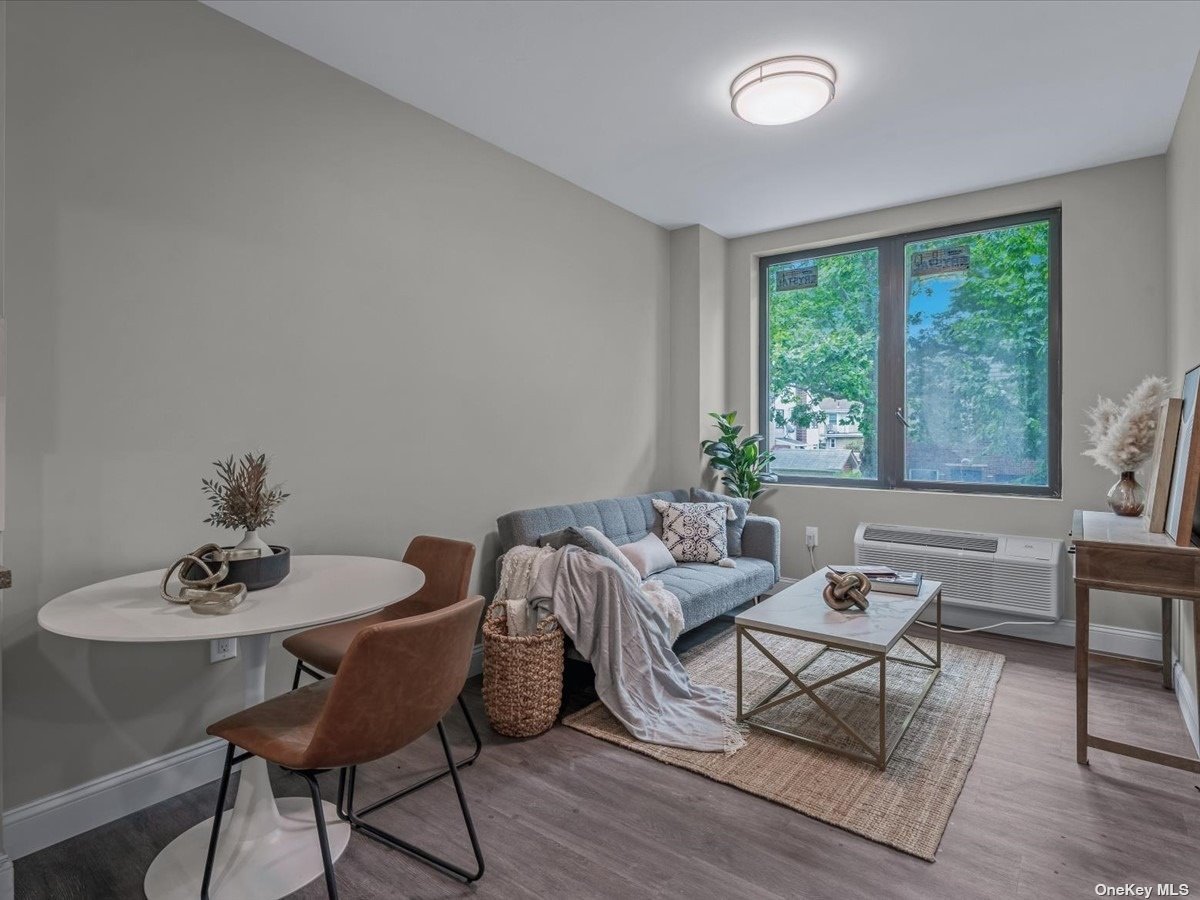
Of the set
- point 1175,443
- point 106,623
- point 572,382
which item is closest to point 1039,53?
point 1175,443

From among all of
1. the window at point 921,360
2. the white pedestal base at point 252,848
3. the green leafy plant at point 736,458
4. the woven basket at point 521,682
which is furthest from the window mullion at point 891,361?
the white pedestal base at point 252,848

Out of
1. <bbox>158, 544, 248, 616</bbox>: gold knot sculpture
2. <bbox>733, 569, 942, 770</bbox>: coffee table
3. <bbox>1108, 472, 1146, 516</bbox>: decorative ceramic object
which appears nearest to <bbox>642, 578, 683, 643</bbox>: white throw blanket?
<bbox>733, 569, 942, 770</bbox>: coffee table

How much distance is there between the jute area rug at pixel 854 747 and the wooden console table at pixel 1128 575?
1.55ft

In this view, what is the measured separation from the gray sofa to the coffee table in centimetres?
49

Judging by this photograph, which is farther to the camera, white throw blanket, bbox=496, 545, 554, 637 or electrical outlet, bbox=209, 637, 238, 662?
white throw blanket, bbox=496, 545, 554, 637

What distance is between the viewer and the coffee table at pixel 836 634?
2363 mm

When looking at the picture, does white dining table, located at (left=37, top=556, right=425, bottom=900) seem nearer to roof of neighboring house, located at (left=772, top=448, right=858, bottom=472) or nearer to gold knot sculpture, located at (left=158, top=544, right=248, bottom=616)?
gold knot sculpture, located at (left=158, top=544, right=248, bottom=616)

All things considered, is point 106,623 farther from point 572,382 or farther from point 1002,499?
point 1002,499

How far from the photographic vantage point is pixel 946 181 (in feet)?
12.6

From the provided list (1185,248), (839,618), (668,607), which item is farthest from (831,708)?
(1185,248)

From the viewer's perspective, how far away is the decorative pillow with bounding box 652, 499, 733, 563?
154 inches

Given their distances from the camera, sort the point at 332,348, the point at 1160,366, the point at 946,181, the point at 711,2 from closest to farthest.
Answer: the point at 711,2 → the point at 332,348 → the point at 1160,366 → the point at 946,181

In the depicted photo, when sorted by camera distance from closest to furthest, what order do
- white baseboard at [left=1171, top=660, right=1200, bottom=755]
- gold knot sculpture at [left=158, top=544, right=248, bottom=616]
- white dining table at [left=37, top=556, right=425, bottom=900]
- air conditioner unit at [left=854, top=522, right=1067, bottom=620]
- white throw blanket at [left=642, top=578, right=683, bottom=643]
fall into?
1. white dining table at [left=37, top=556, right=425, bottom=900]
2. gold knot sculpture at [left=158, top=544, right=248, bottom=616]
3. white baseboard at [left=1171, top=660, right=1200, bottom=755]
4. white throw blanket at [left=642, top=578, right=683, bottom=643]
5. air conditioner unit at [left=854, top=522, right=1067, bottom=620]

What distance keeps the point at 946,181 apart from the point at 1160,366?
4.98ft
